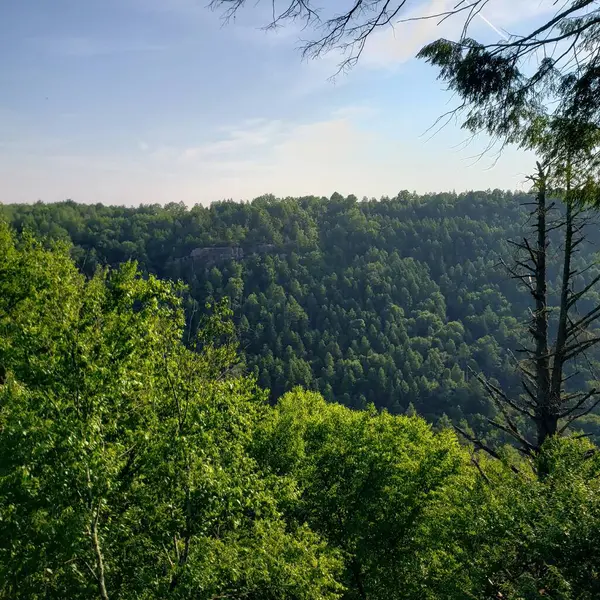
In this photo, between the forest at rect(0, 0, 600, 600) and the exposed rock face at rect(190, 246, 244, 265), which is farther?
the exposed rock face at rect(190, 246, 244, 265)

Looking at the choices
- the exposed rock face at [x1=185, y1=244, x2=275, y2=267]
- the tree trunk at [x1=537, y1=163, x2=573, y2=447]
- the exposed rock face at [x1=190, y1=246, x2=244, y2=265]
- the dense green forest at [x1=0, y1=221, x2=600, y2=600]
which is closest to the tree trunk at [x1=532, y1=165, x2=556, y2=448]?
the tree trunk at [x1=537, y1=163, x2=573, y2=447]

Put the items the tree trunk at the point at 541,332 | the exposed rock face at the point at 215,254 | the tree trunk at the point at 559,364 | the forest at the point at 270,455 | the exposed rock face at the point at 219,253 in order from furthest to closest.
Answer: the exposed rock face at the point at 215,254 → the exposed rock face at the point at 219,253 → the tree trunk at the point at 541,332 → the tree trunk at the point at 559,364 → the forest at the point at 270,455

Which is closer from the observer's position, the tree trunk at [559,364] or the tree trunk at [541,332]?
the tree trunk at [559,364]

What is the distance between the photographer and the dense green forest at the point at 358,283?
381 feet

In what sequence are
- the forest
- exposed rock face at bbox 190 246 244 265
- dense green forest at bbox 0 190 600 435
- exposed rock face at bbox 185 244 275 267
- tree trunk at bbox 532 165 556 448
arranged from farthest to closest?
exposed rock face at bbox 190 246 244 265 < exposed rock face at bbox 185 244 275 267 < dense green forest at bbox 0 190 600 435 < tree trunk at bbox 532 165 556 448 < the forest

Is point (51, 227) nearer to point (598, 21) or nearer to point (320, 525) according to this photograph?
point (320, 525)

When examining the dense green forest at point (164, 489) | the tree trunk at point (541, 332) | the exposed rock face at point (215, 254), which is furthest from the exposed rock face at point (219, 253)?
the tree trunk at point (541, 332)

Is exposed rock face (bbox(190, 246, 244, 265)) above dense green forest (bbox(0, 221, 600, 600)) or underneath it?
above

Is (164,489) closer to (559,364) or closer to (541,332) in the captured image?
(559,364)

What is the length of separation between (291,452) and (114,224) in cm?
17819

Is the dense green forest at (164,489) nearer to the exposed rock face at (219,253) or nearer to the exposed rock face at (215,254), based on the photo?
the exposed rock face at (219,253)

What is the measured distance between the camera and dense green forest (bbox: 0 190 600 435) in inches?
4569

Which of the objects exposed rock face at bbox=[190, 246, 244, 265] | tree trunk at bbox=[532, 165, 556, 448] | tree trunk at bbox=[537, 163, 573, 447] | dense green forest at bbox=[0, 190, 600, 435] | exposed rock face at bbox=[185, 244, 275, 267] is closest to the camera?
tree trunk at bbox=[537, 163, 573, 447]

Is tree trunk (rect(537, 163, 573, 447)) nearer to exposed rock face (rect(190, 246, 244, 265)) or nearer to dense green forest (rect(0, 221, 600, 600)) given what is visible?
dense green forest (rect(0, 221, 600, 600))
